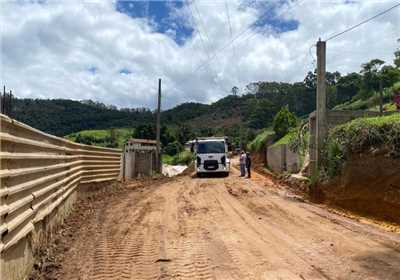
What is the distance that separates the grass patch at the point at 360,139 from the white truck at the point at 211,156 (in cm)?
1295

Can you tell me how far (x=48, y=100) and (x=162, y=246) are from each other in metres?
86.6

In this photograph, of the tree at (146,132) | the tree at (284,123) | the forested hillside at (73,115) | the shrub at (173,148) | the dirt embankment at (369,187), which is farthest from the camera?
the tree at (146,132)

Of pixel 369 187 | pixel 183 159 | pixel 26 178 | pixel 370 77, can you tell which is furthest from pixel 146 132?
pixel 26 178

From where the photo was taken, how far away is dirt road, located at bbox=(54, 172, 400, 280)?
7.03 m

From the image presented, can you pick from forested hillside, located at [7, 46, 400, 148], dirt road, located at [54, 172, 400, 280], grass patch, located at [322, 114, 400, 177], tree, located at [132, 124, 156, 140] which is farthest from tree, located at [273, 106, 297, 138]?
tree, located at [132, 124, 156, 140]

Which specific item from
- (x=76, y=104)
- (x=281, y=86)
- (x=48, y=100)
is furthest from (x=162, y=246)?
(x=281, y=86)

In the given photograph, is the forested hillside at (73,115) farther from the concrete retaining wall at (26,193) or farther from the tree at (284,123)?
the concrete retaining wall at (26,193)

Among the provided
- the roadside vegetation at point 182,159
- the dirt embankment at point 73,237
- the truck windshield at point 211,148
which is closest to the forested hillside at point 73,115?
the roadside vegetation at point 182,159

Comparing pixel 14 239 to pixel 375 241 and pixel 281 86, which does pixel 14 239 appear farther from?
pixel 281 86

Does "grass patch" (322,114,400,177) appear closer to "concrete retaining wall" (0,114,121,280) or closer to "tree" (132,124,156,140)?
"concrete retaining wall" (0,114,121,280)

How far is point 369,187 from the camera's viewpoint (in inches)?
574

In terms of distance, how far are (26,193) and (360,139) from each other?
11.8 meters

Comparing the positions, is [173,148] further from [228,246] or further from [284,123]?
[228,246]

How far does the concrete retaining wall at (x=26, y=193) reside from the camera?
5.75m
